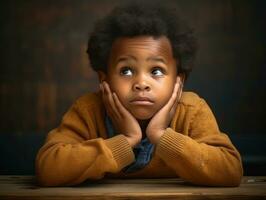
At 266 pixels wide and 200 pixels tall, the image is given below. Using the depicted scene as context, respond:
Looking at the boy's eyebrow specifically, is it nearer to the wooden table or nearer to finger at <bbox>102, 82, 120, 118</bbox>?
finger at <bbox>102, 82, 120, 118</bbox>

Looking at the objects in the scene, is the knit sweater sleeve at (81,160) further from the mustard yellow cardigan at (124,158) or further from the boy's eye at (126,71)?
the boy's eye at (126,71)

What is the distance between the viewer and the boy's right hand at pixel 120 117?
176cm

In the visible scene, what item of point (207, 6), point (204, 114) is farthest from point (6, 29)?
point (204, 114)

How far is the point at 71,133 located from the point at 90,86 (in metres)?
0.82

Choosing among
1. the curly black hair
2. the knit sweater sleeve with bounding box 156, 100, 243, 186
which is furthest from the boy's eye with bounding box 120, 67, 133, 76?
the knit sweater sleeve with bounding box 156, 100, 243, 186

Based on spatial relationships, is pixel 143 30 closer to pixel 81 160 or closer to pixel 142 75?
pixel 142 75

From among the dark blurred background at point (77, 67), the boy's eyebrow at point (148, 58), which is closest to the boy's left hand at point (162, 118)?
the boy's eyebrow at point (148, 58)

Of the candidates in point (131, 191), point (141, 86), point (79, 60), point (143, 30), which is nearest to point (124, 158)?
point (131, 191)

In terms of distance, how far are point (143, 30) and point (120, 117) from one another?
0.91 ft

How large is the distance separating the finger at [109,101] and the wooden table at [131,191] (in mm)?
214

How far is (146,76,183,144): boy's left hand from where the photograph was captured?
5.75 ft

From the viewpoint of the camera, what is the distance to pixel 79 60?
8.64 feet

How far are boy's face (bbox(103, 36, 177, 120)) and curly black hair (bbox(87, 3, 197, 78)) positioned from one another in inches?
1.3

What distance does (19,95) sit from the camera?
262 cm
